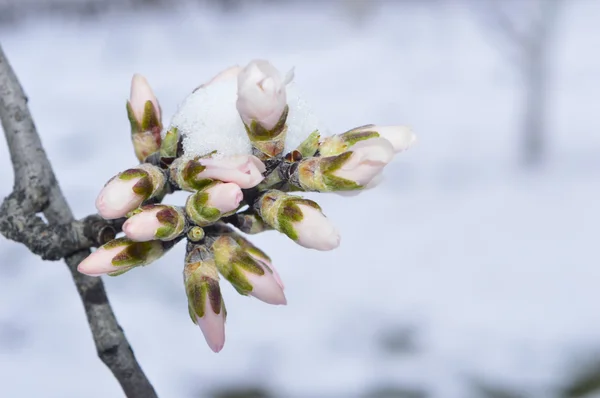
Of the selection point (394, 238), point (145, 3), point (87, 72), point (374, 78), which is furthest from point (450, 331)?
point (145, 3)

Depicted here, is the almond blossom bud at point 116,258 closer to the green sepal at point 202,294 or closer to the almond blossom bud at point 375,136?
the green sepal at point 202,294

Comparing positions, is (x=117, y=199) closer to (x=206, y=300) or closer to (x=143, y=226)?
(x=143, y=226)

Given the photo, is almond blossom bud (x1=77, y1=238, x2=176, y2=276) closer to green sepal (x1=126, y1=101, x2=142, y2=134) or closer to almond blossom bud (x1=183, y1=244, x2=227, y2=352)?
almond blossom bud (x1=183, y1=244, x2=227, y2=352)

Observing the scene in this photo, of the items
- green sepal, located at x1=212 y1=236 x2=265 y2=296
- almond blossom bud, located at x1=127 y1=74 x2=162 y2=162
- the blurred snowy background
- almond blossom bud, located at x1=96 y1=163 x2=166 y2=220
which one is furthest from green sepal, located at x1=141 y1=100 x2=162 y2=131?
the blurred snowy background

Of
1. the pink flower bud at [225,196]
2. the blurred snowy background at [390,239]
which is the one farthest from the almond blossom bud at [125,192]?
the blurred snowy background at [390,239]

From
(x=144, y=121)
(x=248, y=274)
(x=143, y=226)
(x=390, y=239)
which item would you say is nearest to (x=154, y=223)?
(x=143, y=226)
